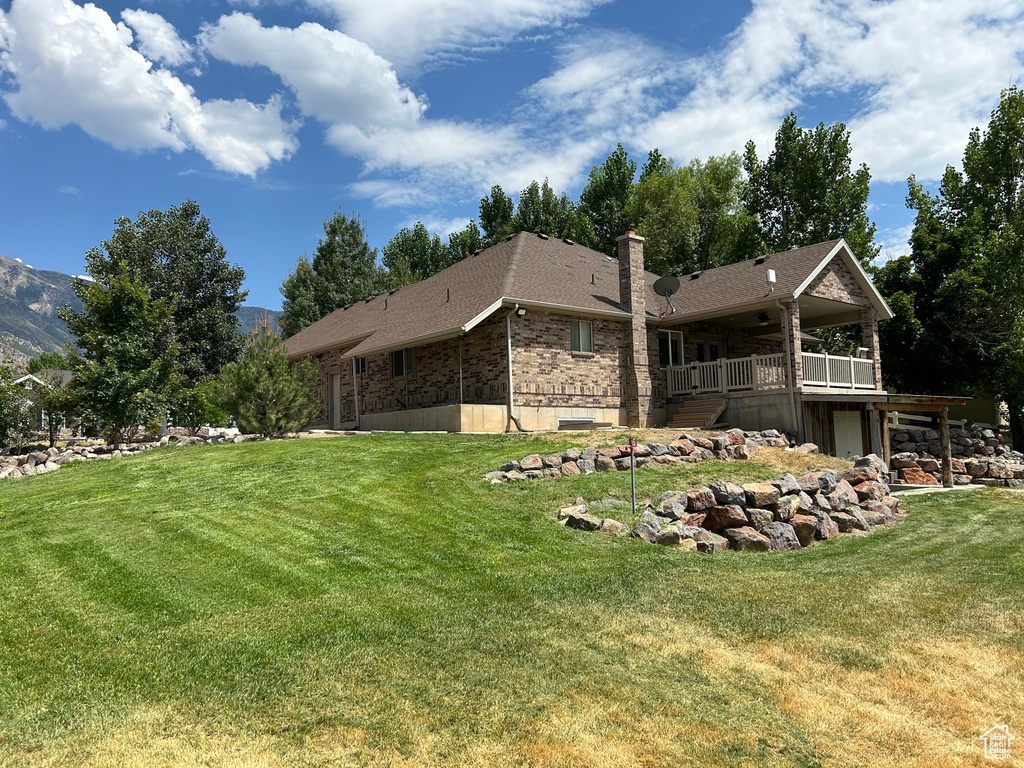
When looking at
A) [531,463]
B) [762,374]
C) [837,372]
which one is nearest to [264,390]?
[531,463]

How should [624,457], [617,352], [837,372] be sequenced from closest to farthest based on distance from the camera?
[624,457] → [837,372] → [617,352]

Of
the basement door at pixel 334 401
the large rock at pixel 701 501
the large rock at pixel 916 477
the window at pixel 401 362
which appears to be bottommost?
the large rock at pixel 916 477

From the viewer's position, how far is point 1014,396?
92.8ft

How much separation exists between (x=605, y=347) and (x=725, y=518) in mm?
12465

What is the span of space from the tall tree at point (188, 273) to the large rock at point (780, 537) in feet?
106

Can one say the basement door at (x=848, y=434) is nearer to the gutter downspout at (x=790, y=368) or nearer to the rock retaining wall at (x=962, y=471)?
the rock retaining wall at (x=962, y=471)

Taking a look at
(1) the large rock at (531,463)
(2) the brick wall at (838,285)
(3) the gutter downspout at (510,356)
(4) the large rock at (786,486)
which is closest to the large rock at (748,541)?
(4) the large rock at (786,486)

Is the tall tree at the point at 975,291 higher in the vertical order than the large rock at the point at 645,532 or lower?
higher

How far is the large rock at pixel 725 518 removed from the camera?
32.3ft

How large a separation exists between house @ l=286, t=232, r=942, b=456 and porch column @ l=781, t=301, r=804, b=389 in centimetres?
3

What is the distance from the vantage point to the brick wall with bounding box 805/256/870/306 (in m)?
22.0

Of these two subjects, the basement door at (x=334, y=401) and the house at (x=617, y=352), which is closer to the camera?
the house at (x=617, y=352)

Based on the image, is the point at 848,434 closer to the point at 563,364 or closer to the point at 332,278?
the point at 563,364

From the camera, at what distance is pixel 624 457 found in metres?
13.0
